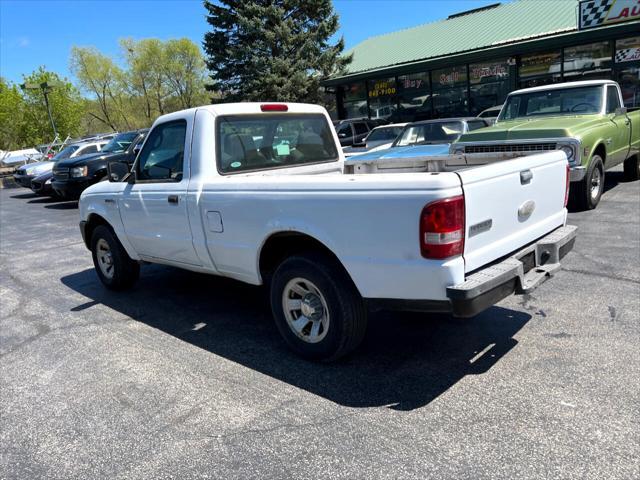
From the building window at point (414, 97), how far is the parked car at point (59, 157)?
41.1ft

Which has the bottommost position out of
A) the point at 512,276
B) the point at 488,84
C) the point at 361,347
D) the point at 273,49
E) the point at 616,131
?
the point at 361,347

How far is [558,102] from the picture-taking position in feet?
29.6

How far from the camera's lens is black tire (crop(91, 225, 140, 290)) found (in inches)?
229

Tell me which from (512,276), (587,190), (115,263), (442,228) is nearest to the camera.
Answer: (442,228)

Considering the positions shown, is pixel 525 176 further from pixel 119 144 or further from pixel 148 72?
pixel 148 72

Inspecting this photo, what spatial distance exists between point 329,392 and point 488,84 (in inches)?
771

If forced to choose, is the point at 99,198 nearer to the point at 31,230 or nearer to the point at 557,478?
the point at 557,478

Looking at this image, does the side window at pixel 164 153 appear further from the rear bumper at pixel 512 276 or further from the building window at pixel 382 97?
the building window at pixel 382 97

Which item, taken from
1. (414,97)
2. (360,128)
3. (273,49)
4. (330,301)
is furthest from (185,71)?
(330,301)

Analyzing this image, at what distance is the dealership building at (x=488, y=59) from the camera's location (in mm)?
17328

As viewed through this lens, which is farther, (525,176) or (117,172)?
(117,172)

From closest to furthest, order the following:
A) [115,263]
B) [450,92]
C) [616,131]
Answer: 1. [115,263]
2. [616,131]
3. [450,92]

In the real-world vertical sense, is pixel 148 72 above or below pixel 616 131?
above

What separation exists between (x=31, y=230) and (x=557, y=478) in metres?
11.7
